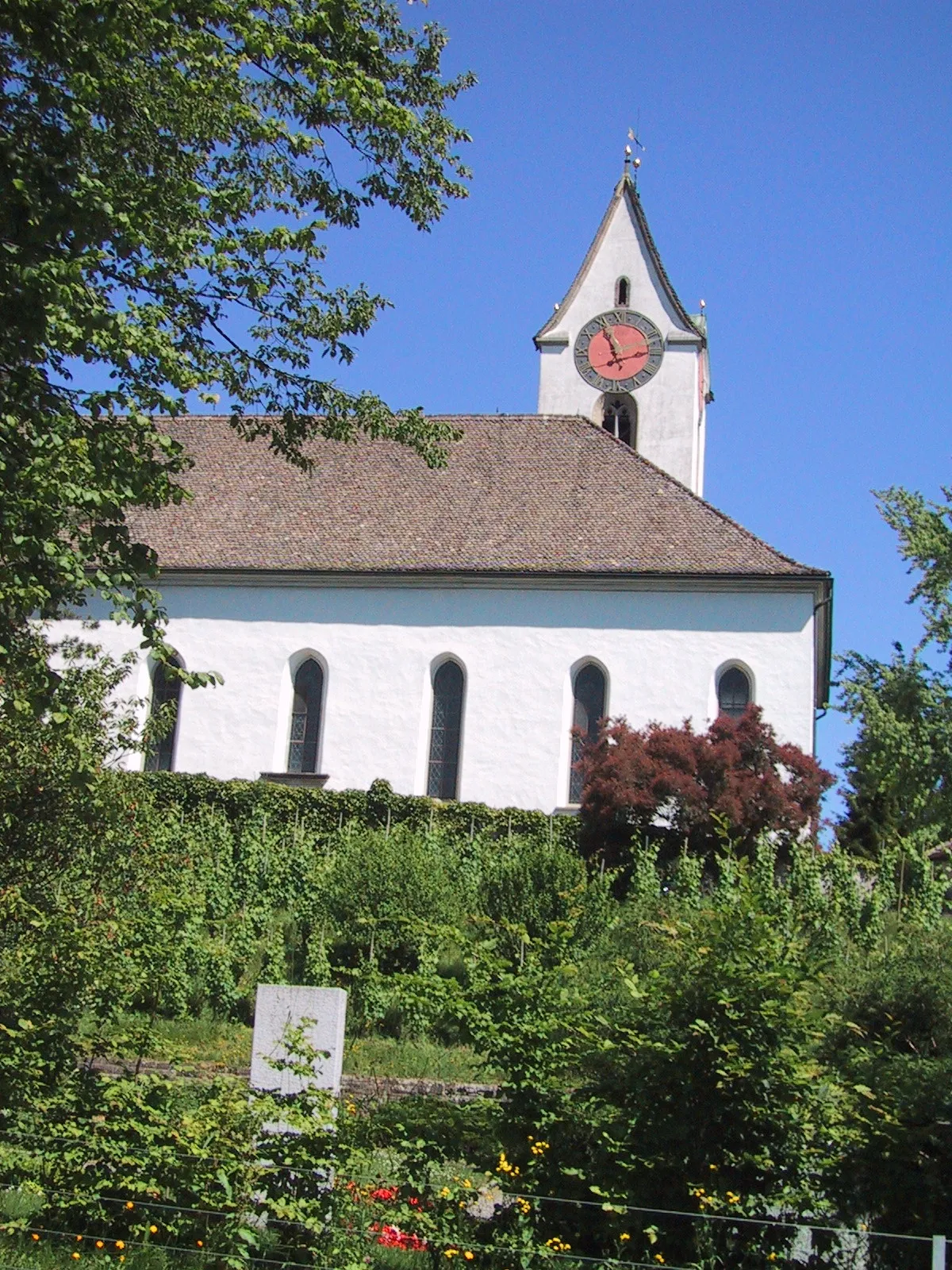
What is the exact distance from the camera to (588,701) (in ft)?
111

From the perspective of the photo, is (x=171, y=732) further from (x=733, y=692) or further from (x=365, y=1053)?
(x=365, y=1053)

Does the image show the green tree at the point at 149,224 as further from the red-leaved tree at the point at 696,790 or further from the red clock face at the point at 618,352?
the red clock face at the point at 618,352

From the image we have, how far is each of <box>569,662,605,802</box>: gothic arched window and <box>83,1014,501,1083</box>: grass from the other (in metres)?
14.3

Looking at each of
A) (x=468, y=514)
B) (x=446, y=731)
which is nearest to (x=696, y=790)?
(x=446, y=731)

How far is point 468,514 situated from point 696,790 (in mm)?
9995

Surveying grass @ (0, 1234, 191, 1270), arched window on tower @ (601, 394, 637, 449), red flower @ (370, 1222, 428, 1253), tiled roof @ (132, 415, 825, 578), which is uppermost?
arched window on tower @ (601, 394, 637, 449)

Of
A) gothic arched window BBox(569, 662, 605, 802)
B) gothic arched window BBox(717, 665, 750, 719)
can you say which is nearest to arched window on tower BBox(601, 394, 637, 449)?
gothic arched window BBox(569, 662, 605, 802)

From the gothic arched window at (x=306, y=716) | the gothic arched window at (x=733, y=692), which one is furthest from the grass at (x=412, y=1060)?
the gothic arched window at (x=306, y=716)

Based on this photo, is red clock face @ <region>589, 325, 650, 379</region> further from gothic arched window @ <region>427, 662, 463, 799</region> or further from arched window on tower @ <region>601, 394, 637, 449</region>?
gothic arched window @ <region>427, 662, 463, 799</region>

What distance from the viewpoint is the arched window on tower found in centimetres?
4822

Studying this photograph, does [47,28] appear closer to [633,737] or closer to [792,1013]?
[792,1013]

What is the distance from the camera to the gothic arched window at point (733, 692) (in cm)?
3291

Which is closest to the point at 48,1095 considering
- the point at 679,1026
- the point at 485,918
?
the point at 485,918

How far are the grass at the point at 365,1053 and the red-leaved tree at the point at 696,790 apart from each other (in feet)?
30.0
